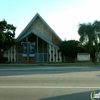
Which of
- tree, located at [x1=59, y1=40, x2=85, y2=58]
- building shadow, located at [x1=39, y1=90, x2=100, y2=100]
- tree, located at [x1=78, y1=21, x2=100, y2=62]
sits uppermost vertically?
tree, located at [x1=78, y1=21, x2=100, y2=62]

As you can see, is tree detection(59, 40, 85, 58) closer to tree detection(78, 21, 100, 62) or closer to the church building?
the church building

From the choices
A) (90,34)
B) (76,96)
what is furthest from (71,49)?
(76,96)

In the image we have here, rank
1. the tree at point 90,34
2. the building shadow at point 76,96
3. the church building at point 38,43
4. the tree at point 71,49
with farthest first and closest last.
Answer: the church building at point 38,43
the tree at point 71,49
the tree at point 90,34
the building shadow at point 76,96

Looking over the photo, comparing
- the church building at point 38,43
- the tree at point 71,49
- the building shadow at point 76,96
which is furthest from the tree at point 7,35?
the building shadow at point 76,96

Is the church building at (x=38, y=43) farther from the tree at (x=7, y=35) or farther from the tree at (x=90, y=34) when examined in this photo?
the tree at (x=90, y=34)

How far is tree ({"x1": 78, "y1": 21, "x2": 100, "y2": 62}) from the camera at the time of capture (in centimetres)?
3475

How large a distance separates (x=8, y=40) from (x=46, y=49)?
7.43 metres

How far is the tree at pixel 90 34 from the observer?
3475cm

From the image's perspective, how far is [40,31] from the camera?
1800 inches

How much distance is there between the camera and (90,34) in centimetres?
3494

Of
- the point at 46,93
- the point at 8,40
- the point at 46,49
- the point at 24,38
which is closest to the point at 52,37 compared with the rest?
the point at 46,49

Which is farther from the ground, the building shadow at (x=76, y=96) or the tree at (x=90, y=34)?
the tree at (x=90, y=34)

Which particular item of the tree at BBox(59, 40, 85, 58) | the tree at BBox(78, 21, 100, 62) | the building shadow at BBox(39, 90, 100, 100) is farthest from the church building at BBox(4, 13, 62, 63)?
the building shadow at BBox(39, 90, 100, 100)

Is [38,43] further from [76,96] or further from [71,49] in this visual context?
[76,96]
